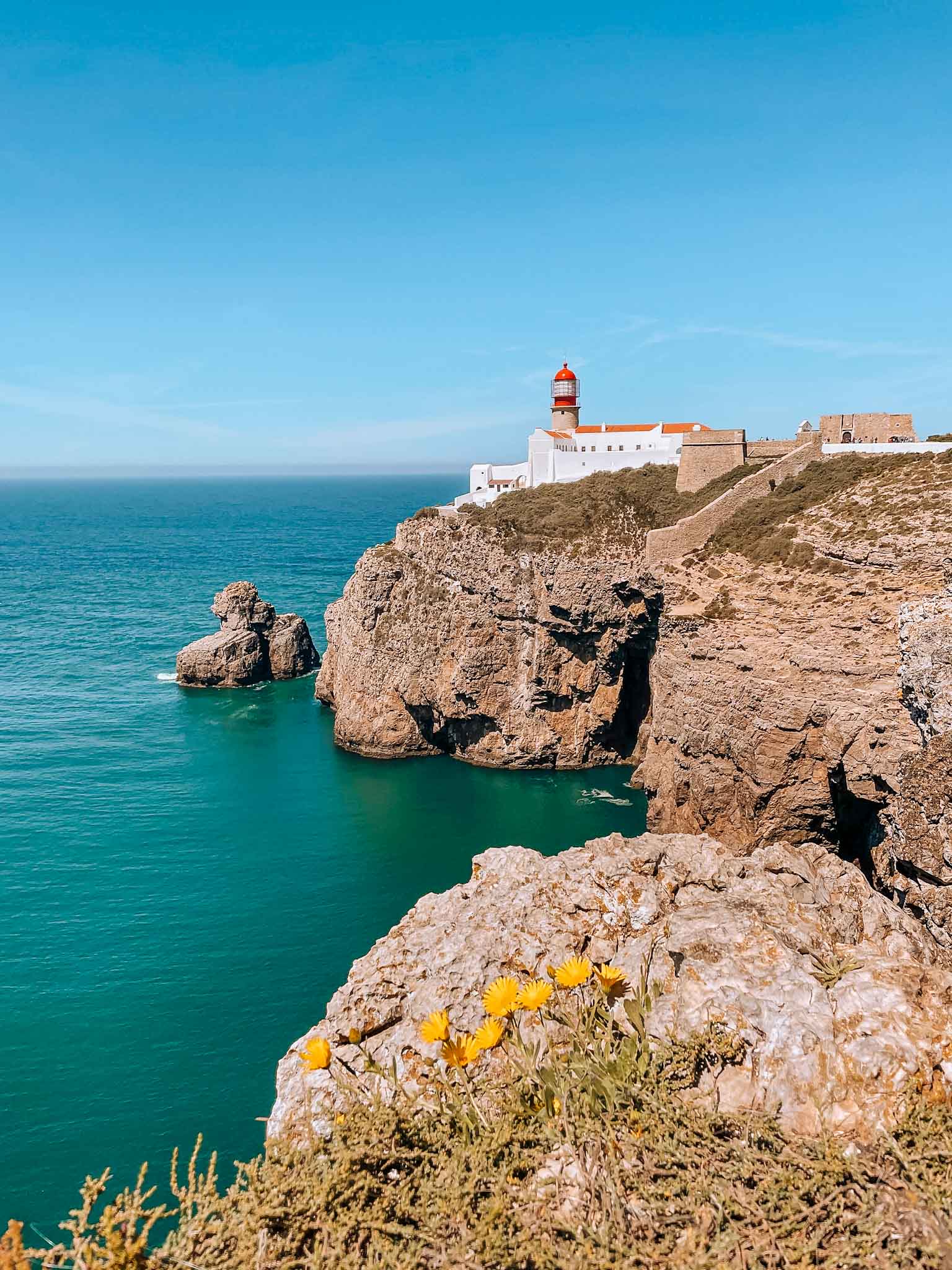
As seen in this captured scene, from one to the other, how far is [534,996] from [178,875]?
102 ft

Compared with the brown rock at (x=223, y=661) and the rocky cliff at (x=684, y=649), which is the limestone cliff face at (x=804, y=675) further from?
the brown rock at (x=223, y=661)

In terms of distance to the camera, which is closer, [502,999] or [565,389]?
[502,999]

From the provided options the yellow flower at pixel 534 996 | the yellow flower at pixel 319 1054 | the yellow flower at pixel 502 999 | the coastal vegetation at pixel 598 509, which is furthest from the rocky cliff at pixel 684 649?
the yellow flower at pixel 319 1054

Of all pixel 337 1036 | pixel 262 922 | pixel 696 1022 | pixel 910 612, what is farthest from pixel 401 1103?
pixel 262 922

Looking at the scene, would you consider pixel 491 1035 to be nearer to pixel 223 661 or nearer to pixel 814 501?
pixel 814 501

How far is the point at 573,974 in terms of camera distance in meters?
10.8

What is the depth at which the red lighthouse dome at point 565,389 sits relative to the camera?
72875 millimetres

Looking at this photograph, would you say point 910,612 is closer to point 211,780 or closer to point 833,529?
point 833,529

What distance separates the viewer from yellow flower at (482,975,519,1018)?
10734mm

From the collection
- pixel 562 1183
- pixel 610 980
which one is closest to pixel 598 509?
pixel 610 980

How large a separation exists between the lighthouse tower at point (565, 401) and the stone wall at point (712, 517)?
86.1 ft

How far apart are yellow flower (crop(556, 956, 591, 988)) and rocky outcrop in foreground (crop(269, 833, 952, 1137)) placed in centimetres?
125

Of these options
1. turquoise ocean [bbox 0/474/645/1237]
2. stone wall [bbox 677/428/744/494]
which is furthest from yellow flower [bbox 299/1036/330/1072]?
stone wall [bbox 677/428/744/494]

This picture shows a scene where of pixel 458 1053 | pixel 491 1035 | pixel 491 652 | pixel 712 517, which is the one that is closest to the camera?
pixel 458 1053
